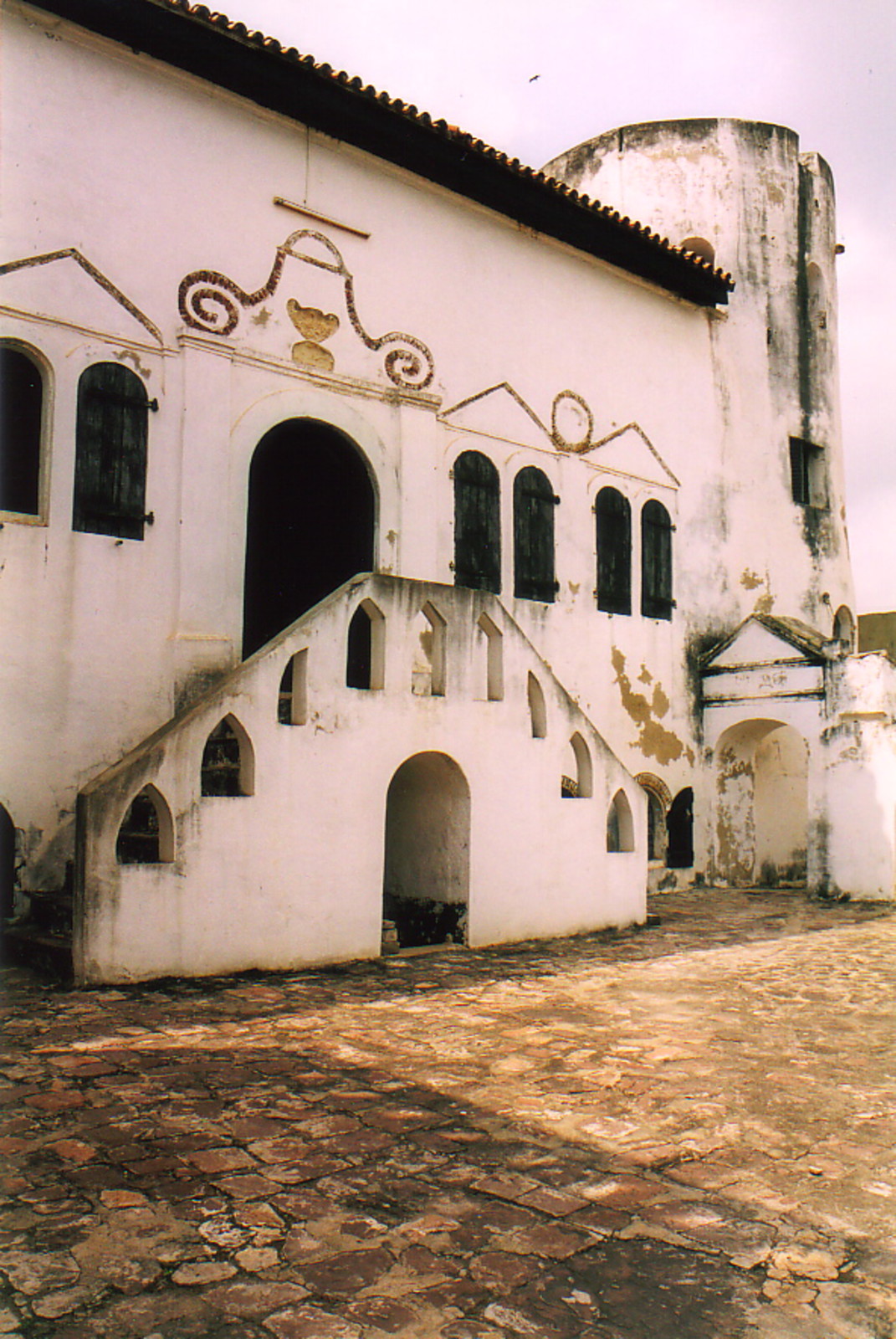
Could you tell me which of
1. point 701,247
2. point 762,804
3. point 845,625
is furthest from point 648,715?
point 701,247

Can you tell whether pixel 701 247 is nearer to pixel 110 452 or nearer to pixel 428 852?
pixel 110 452

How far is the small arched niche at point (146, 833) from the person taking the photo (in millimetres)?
6965

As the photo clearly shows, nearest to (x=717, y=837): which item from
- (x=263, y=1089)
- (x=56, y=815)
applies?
(x=56, y=815)

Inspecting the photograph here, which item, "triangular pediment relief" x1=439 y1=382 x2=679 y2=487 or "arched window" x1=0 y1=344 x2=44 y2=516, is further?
"triangular pediment relief" x1=439 y1=382 x2=679 y2=487

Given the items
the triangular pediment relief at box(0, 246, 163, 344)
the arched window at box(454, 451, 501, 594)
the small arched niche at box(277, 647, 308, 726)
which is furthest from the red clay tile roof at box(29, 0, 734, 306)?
the small arched niche at box(277, 647, 308, 726)

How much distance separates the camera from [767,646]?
45.0 feet

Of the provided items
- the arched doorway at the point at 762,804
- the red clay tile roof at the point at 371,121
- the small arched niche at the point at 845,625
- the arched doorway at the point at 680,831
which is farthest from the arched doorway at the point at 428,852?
the small arched niche at the point at 845,625

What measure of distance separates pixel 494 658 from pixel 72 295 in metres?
4.64

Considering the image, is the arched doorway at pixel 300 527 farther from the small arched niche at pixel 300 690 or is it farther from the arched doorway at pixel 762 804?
the arched doorway at pixel 762 804

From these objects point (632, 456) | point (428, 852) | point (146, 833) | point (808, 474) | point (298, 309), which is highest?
point (808, 474)

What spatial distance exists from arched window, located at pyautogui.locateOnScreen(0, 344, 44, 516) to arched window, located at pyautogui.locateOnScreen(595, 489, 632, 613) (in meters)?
6.86

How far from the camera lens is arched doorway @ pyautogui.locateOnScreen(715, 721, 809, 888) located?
14164 mm

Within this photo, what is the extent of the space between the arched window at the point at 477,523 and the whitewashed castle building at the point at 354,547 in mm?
41

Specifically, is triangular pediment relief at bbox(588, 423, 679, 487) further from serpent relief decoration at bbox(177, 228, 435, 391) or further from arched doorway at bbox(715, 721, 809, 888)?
arched doorway at bbox(715, 721, 809, 888)
